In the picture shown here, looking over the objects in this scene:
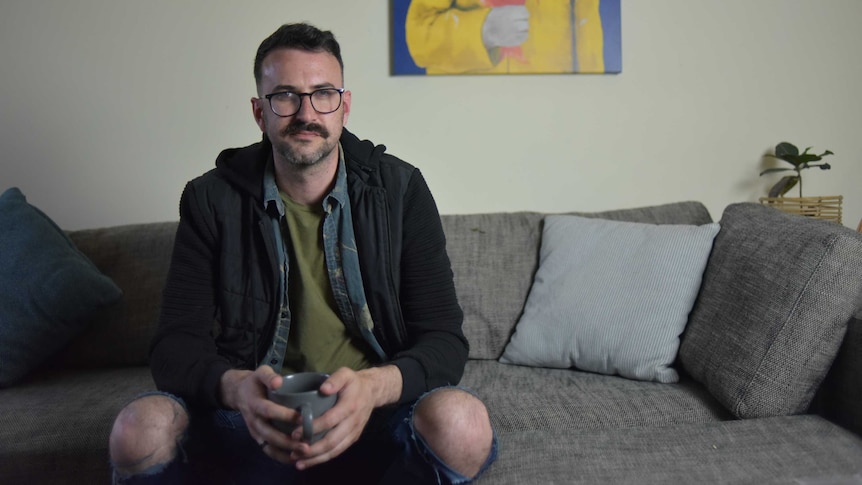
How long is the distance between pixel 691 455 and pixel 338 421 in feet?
2.28

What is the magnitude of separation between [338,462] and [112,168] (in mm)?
1540

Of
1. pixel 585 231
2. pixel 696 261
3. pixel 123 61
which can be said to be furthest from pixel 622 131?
pixel 123 61

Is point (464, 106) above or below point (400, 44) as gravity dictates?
below

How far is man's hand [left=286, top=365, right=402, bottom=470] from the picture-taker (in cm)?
105

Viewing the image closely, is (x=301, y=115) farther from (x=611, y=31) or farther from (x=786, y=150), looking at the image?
(x=786, y=150)

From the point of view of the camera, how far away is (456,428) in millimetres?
1145

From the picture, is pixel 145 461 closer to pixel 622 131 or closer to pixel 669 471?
pixel 669 471

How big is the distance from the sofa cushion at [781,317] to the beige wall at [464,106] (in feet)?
2.86

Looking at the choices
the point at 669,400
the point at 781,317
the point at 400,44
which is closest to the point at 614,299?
the point at 669,400

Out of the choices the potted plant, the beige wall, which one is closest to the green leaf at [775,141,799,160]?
the potted plant

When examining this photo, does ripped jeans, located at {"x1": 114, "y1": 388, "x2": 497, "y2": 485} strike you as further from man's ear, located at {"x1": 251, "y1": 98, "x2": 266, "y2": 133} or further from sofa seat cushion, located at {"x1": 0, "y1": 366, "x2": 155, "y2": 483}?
man's ear, located at {"x1": 251, "y1": 98, "x2": 266, "y2": 133}

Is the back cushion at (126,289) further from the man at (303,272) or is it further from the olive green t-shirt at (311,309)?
the olive green t-shirt at (311,309)

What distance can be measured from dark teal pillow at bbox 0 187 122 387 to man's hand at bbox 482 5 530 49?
4.70 ft

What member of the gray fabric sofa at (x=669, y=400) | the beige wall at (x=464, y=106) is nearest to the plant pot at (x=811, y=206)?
the beige wall at (x=464, y=106)
